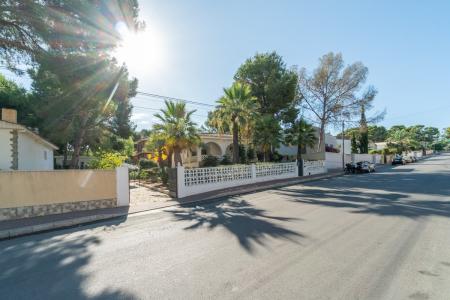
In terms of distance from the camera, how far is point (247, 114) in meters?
21.5

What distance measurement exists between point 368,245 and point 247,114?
16719mm

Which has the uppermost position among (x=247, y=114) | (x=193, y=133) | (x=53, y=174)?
(x=247, y=114)

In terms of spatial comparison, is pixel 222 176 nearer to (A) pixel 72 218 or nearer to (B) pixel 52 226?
(A) pixel 72 218

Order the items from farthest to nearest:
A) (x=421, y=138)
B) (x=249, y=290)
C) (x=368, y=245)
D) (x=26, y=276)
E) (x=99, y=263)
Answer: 1. (x=421, y=138)
2. (x=368, y=245)
3. (x=99, y=263)
4. (x=26, y=276)
5. (x=249, y=290)

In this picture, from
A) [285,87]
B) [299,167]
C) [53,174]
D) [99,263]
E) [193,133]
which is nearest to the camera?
[99,263]

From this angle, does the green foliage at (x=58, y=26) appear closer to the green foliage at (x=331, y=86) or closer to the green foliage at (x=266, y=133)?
the green foliage at (x=266, y=133)

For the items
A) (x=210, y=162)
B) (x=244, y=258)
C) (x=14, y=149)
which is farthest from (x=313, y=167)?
(x=14, y=149)

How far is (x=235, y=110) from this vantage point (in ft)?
69.8

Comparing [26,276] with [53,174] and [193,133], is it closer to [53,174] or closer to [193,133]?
[53,174]

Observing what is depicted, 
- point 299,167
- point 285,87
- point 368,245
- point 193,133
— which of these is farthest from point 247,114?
point 368,245

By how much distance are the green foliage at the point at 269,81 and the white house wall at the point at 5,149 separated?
70.0 feet

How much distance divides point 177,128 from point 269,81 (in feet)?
50.0

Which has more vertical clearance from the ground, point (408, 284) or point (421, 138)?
point (421, 138)

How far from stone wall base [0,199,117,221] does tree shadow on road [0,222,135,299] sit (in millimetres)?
2558
